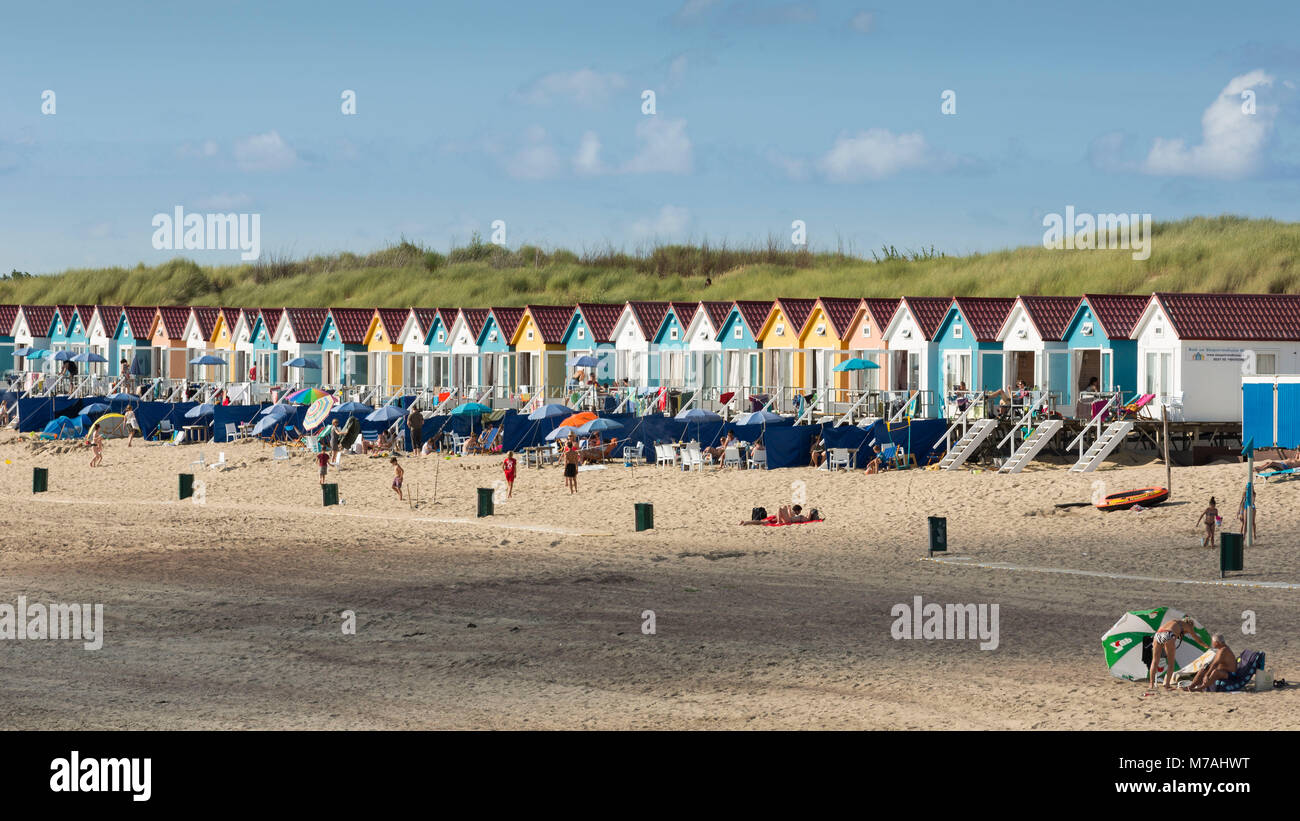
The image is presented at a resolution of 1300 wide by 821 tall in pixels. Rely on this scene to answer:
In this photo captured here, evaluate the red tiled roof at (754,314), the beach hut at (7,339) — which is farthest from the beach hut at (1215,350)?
the beach hut at (7,339)

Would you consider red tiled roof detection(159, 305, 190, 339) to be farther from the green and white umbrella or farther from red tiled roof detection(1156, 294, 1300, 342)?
the green and white umbrella

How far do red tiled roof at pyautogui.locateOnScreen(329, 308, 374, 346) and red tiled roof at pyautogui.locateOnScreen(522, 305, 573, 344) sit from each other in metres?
9.04

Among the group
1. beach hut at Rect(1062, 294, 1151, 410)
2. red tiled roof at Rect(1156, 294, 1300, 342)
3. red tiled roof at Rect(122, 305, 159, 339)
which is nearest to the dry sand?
red tiled roof at Rect(1156, 294, 1300, 342)

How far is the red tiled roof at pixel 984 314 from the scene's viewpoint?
131ft

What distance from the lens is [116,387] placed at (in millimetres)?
56656

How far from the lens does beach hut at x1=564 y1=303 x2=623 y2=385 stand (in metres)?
50.2

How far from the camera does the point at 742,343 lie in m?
46.1

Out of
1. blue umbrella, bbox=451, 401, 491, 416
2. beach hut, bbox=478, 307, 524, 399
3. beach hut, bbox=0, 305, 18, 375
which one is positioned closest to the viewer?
blue umbrella, bbox=451, 401, 491, 416

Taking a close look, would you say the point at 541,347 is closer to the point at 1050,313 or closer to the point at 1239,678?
the point at 1050,313

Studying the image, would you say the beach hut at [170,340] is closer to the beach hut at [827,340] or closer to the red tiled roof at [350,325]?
the red tiled roof at [350,325]

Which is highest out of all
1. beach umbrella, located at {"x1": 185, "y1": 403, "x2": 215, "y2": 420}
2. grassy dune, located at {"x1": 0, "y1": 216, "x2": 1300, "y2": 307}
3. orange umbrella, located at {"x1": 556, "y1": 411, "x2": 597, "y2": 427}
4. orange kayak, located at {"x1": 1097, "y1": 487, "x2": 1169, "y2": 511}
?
grassy dune, located at {"x1": 0, "y1": 216, "x2": 1300, "y2": 307}

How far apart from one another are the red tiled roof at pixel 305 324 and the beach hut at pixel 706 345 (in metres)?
18.2

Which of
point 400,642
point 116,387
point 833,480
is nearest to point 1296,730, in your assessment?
point 400,642

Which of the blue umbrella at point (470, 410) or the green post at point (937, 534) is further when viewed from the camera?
the blue umbrella at point (470, 410)
